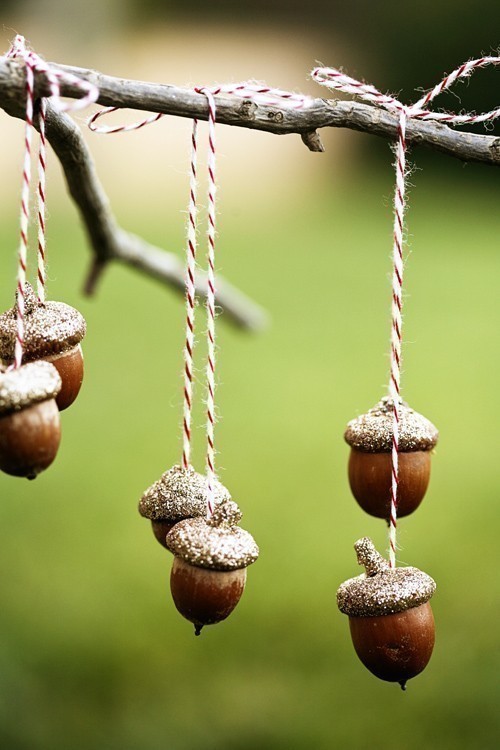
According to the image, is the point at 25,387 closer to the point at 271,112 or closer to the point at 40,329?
the point at 40,329

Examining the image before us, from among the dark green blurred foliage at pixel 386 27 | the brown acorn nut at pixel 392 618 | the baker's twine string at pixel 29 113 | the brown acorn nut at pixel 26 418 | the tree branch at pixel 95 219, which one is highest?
the dark green blurred foliage at pixel 386 27

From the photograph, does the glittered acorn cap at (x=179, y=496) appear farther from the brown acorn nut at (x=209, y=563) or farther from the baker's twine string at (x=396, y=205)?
the baker's twine string at (x=396, y=205)

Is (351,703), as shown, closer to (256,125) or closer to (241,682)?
(241,682)

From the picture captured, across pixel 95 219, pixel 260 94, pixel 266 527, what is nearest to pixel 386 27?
pixel 266 527

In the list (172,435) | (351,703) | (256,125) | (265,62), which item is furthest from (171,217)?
(256,125)

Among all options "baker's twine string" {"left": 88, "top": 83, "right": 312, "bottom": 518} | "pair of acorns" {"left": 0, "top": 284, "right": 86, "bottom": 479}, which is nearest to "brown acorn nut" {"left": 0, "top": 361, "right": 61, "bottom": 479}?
"pair of acorns" {"left": 0, "top": 284, "right": 86, "bottom": 479}

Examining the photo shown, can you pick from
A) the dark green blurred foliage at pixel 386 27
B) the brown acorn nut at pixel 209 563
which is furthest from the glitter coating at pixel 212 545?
the dark green blurred foliage at pixel 386 27

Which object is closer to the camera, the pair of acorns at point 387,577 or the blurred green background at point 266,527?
the pair of acorns at point 387,577
